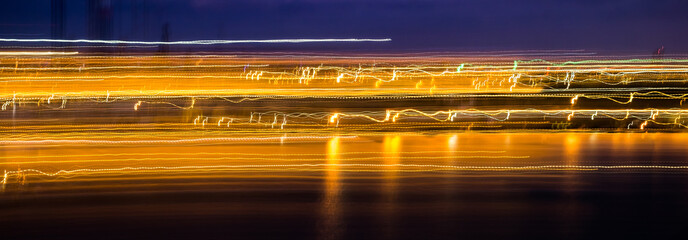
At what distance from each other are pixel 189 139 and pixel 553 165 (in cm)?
607

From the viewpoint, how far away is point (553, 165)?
981 cm

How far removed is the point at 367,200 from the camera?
283 inches

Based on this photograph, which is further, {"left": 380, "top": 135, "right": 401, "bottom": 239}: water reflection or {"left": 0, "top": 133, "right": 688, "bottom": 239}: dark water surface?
{"left": 380, "top": 135, "right": 401, "bottom": 239}: water reflection

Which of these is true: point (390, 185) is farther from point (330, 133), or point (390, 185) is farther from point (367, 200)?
point (330, 133)

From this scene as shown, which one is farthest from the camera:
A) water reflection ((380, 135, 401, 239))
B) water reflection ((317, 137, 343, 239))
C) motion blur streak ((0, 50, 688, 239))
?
motion blur streak ((0, 50, 688, 239))

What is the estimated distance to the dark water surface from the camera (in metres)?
5.92

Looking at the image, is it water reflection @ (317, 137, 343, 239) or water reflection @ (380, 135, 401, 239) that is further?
water reflection @ (380, 135, 401, 239)

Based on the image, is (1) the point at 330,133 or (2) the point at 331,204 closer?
(2) the point at 331,204

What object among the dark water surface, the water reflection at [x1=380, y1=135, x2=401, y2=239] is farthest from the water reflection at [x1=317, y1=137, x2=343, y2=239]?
the water reflection at [x1=380, y1=135, x2=401, y2=239]

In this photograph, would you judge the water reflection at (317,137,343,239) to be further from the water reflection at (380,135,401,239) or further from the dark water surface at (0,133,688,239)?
the water reflection at (380,135,401,239)

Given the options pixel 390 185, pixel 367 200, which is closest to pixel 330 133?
pixel 390 185

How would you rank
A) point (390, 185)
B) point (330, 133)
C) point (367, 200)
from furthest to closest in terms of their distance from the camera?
point (330, 133) → point (390, 185) → point (367, 200)

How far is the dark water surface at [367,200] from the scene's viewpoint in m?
5.92

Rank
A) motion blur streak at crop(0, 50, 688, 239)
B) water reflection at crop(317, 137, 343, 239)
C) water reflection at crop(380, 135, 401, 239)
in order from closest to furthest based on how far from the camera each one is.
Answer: water reflection at crop(317, 137, 343, 239) → water reflection at crop(380, 135, 401, 239) → motion blur streak at crop(0, 50, 688, 239)
